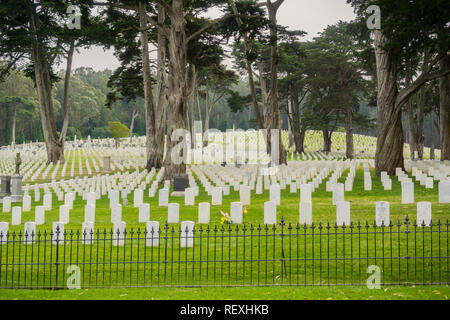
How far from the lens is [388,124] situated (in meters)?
25.5

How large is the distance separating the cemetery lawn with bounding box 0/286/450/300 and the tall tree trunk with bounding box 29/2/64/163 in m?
30.7

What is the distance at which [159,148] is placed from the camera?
35.2 meters

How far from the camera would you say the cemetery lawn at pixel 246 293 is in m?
7.99

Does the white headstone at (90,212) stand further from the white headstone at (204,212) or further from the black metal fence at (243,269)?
the black metal fence at (243,269)

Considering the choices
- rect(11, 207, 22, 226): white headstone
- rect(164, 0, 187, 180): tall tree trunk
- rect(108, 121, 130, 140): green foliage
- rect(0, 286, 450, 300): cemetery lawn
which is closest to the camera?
rect(0, 286, 450, 300): cemetery lawn

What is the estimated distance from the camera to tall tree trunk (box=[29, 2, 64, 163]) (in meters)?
37.7

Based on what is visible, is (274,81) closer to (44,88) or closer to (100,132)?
(44,88)

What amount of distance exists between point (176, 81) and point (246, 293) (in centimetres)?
1788

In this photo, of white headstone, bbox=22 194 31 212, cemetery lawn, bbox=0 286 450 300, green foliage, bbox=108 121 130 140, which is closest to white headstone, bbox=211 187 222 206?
white headstone, bbox=22 194 31 212

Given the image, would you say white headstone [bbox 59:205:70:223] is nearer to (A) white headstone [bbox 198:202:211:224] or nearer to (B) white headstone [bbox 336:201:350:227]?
(A) white headstone [bbox 198:202:211:224]

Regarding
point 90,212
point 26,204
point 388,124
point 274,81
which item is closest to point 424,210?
point 90,212

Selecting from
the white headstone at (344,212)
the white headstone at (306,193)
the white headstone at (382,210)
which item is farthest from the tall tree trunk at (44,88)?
the white headstone at (382,210)

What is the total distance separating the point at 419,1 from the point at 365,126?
38.7 m

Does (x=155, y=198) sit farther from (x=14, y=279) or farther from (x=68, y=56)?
(x=68, y=56)
